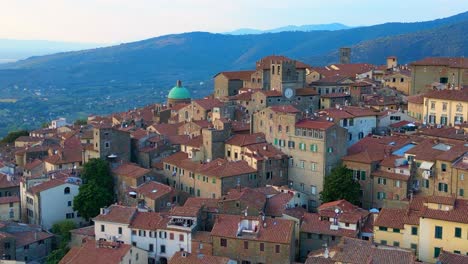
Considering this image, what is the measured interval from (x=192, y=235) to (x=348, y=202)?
40.5 feet

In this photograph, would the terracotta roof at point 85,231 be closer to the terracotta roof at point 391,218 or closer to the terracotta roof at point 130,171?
the terracotta roof at point 130,171

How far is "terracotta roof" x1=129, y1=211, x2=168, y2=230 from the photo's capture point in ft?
170

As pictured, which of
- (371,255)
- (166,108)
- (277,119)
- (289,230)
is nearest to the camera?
(371,255)

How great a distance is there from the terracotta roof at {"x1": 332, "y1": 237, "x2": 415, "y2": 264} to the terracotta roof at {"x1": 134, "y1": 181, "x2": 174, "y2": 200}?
19726 millimetres

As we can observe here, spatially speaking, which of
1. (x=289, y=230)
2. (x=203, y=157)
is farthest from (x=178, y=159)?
(x=289, y=230)

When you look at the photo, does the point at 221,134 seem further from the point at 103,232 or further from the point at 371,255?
the point at 371,255

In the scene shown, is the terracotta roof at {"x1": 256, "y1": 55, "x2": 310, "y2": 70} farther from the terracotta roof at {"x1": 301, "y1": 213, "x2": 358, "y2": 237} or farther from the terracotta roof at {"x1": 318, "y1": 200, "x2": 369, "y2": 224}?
the terracotta roof at {"x1": 301, "y1": 213, "x2": 358, "y2": 237}

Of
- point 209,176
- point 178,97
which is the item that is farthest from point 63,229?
point 178,97

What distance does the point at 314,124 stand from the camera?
6103 centimetres

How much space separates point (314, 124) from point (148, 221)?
17371 millimetres

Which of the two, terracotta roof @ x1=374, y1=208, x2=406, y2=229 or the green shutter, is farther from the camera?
the green shutter

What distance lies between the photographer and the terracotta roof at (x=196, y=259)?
4576 cm

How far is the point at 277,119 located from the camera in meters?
64.1

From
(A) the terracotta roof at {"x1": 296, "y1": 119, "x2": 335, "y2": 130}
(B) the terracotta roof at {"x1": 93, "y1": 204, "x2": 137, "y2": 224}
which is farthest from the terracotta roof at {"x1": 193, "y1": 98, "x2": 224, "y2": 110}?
(B) the terracotta roof at {"x1": 93, "y1": 204, "x2": 137, "y2": 224}
